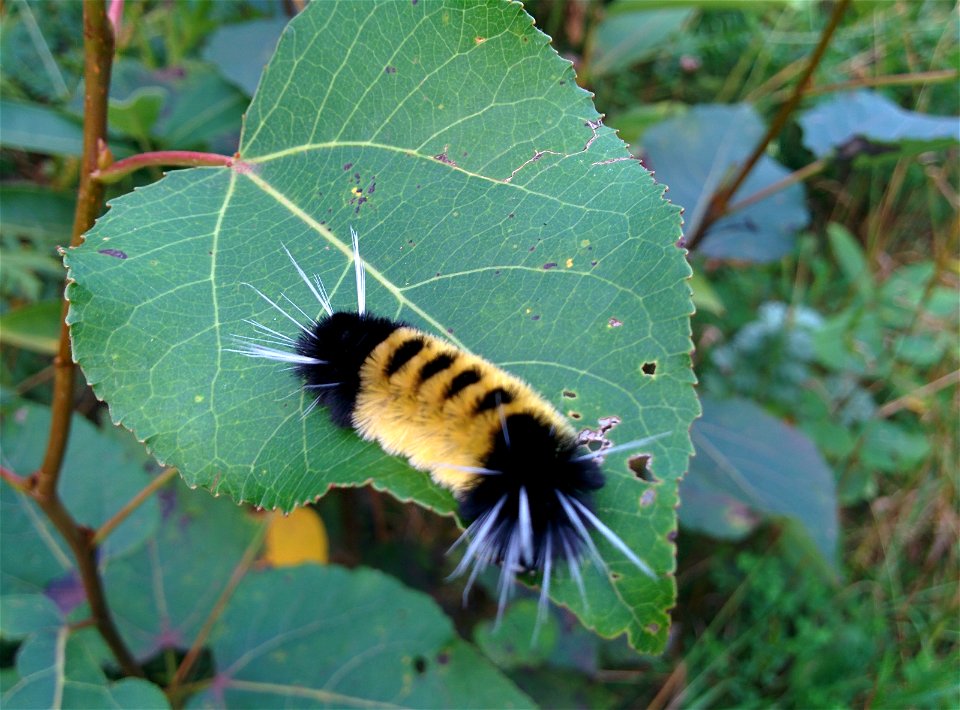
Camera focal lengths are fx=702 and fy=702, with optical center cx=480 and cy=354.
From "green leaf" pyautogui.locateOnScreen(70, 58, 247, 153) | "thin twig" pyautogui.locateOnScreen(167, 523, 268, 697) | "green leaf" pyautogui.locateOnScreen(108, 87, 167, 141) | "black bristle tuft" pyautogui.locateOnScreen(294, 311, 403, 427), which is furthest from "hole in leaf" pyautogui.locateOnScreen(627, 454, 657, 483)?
"green leaf" pyautogui.locateOnScreen(70, 58, 247, 153)

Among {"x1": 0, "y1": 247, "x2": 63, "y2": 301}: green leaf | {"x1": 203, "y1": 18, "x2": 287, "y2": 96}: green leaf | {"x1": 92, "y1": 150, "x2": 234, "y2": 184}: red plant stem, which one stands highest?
{"x1": 203, "y1": 18, "x2": 287, "y2": 96}: green leaf

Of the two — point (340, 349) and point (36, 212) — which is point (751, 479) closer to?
point (340, 349)

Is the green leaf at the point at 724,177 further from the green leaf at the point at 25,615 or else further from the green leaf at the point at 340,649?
the green leaf at the point at 25,615

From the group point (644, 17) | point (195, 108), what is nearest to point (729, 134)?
point (644, 17)

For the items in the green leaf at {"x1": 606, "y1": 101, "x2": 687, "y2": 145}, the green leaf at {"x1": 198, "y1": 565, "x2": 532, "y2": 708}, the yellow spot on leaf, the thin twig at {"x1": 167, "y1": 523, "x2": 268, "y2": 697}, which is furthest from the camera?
the green leaf at {"x1": 606, "y1": 101, "x2": 687, "y2": 145}

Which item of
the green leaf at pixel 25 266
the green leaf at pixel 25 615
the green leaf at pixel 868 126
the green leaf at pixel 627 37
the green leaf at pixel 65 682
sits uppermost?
the green leaf at pixel 627 37

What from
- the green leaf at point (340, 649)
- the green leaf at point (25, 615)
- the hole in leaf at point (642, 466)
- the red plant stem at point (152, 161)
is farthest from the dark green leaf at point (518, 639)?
the red plant stem at point (152, 161)

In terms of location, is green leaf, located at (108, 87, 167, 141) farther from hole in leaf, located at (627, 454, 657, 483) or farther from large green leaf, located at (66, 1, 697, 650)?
hole in leaf, located at (627, 454, 657, 483)
